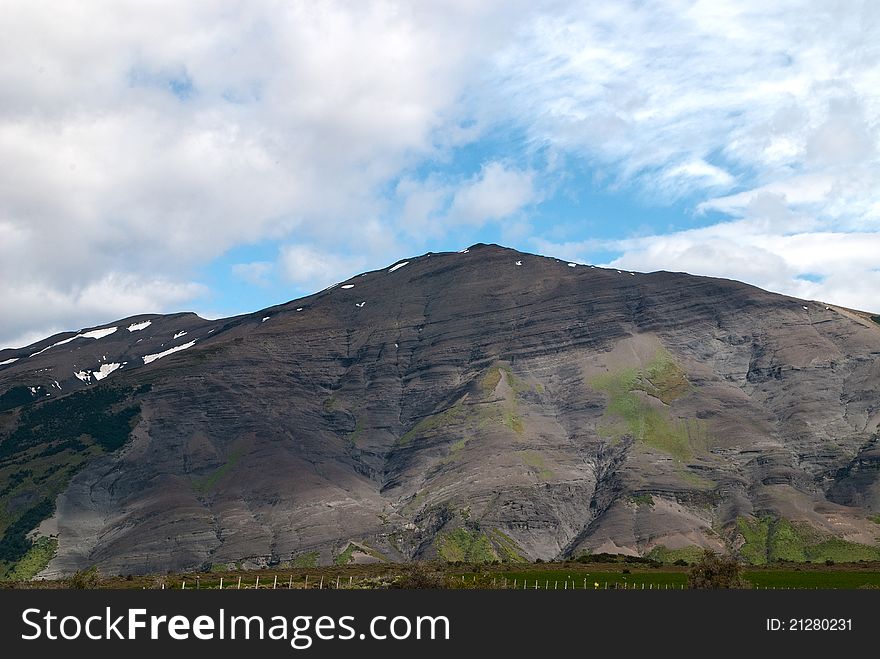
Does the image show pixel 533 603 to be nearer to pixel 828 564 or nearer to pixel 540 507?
pixel 828 564

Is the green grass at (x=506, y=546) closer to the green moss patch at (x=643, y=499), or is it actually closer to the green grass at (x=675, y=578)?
the green moss patch at (x=643, y=499)

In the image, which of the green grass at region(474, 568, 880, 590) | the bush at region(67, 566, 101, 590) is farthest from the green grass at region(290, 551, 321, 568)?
the bush at region(67, 566, 101, 590)

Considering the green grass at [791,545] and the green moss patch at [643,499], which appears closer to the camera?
the green grass at [791,545]

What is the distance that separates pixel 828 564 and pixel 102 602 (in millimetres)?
122916

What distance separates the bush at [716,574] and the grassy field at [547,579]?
4440mm

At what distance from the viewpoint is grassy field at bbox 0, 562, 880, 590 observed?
3654 inches

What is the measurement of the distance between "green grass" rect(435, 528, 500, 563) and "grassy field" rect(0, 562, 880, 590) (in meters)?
37.2

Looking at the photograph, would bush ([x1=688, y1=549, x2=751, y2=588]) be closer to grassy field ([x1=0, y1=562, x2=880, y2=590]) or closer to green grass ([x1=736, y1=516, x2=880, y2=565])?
grassy field ([x1=0, y1=562, x2=880, y2=590])

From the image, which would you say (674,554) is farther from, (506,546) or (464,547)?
(464,547)

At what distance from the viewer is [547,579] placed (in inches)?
4503

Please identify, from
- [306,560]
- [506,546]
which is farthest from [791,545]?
[306,560]

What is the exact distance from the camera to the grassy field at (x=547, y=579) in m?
92.8

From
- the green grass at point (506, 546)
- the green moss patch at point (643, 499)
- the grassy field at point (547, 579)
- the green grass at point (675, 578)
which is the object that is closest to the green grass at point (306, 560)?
the green grass at point (506, 546)

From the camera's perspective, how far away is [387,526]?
194m
